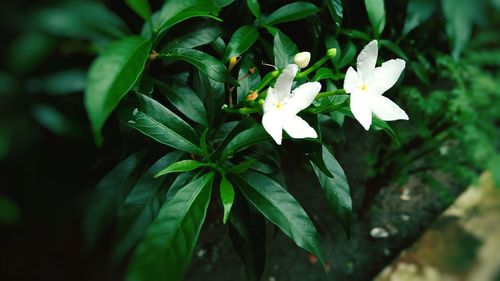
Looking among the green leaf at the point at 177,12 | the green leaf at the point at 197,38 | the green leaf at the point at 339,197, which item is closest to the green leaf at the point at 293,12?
the green leaf at the point at 197,38

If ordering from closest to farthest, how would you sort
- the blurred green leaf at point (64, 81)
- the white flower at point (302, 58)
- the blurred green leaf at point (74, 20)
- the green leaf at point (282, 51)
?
the blurred green leaf at point (74, 20), the blurred green leaf at point (64, 81), the white flower at point (302, 58), the green leaf at point (282, 51)

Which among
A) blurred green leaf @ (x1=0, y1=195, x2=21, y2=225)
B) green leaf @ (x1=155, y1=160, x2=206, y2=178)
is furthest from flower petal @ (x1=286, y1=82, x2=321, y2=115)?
blurred green leaf @ (x1=0, y1=195, x2=21, y2=225)

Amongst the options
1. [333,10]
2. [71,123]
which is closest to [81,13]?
[71,123]

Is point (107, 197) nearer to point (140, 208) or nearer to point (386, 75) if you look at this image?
point (140, 208)

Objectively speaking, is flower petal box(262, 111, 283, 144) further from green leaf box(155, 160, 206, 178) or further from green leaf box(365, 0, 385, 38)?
green leaf box(365, 0, 385, 38)

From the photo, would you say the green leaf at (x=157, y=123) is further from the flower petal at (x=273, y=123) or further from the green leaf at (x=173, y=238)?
the flower petal at (x=273, y=123)
